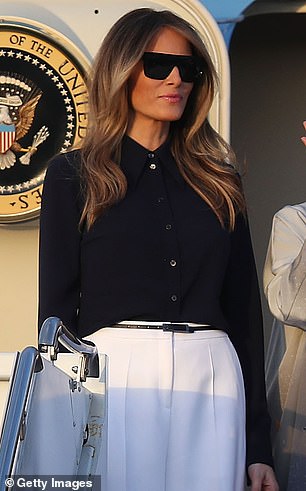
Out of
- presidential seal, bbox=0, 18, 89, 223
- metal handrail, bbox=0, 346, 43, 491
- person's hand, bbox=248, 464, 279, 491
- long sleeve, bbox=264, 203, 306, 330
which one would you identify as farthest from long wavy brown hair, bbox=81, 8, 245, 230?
presidential seal, bbox=0, 18, 89, 223

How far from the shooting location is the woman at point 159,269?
9.01 feet

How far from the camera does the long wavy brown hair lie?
2848 millimetres

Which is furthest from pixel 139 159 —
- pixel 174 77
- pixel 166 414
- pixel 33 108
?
pixel 33 108

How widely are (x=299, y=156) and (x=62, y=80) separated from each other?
1.92 m

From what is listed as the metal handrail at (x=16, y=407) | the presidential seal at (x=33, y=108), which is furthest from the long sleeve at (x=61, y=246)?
the presidential seal at (x=33, y=108)

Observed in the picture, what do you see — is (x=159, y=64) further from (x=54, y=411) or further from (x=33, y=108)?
(x=33, y=108)

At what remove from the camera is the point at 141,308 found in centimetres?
276

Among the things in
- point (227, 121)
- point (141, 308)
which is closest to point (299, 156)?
point (227, 121)

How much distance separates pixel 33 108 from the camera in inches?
156

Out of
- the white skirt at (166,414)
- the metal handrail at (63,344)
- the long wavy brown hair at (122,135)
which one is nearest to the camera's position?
the metal handrail at (63,344)

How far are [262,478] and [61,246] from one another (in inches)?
28.2

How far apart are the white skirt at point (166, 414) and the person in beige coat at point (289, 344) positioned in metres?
0.29

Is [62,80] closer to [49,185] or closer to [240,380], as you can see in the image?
[49,185]

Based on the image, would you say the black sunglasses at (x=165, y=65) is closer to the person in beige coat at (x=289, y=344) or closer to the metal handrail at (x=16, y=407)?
the person in beige coat at (x=289, y=344)
